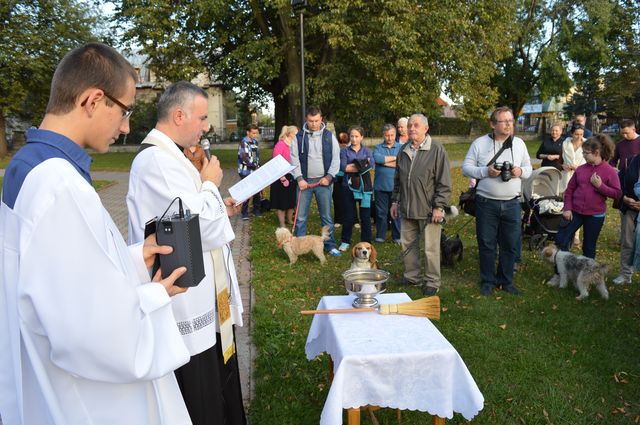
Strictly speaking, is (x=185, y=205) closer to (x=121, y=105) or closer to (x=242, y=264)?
(x=121, y=105)

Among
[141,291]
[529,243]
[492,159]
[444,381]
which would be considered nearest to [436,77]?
[529,243]

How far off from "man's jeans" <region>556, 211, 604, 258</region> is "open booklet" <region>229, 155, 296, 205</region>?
478 cm

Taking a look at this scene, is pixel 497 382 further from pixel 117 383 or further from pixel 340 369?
pixel 117 383

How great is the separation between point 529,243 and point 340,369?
6.58m

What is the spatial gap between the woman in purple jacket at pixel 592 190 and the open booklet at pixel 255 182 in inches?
182

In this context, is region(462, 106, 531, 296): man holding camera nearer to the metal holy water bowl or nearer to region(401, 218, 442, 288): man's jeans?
region(401, 218, 442, 288): man's jeans

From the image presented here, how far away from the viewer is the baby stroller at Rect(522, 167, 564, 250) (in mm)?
7902

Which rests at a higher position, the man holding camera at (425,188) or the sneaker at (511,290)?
the man holding camera at (425,188)

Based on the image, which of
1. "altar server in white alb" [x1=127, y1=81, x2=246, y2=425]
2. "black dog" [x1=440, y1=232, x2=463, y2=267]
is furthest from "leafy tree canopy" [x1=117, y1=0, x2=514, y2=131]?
"altar server in white alb" [x1=127, y1=81, x2=246, y2=425]

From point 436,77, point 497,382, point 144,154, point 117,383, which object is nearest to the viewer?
point 117,383

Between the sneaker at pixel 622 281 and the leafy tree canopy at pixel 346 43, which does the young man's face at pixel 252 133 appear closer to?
the leafy tree canopy at pixel 346 43

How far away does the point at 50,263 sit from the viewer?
1.22 meters

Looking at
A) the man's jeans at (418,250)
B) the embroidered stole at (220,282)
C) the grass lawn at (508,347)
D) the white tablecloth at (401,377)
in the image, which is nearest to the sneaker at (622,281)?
the grass lawn at (508,347)

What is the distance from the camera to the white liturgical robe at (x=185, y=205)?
2.42 m
